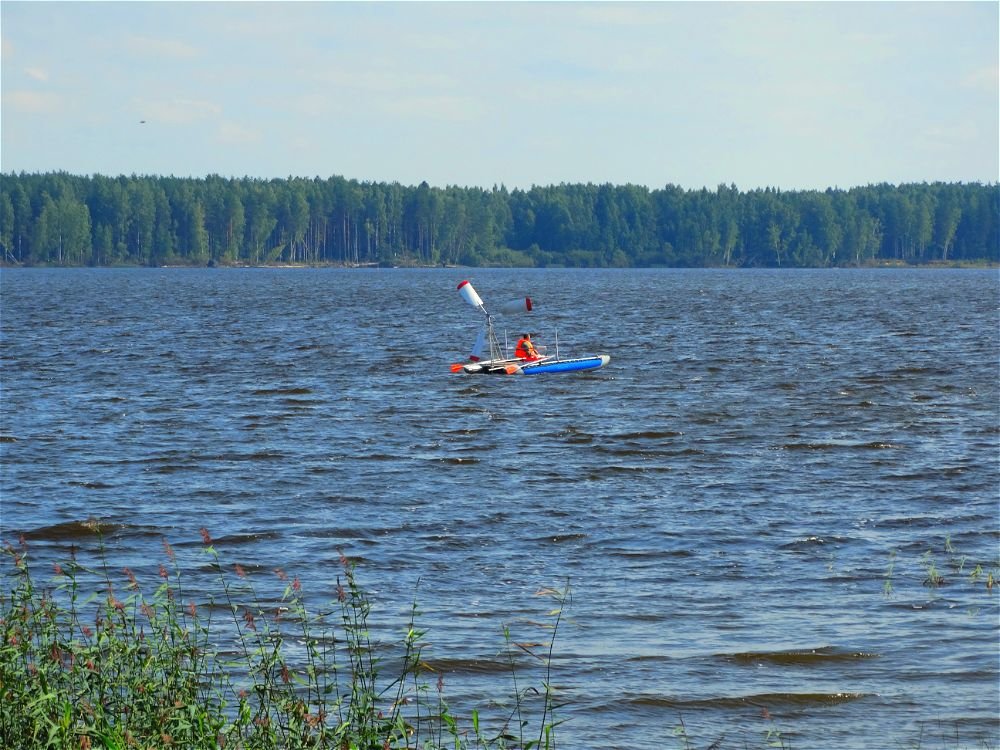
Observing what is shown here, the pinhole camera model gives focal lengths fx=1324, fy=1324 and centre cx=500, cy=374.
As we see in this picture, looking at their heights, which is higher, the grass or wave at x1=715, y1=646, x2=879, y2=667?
the grass

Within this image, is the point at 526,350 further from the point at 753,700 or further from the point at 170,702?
the point at 170,702

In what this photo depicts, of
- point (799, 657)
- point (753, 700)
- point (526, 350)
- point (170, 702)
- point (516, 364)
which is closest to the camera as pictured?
point (170, 702)

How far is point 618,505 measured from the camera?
2031 centimetres

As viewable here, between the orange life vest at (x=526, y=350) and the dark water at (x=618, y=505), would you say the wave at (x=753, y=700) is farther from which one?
the orange life vest at (x=526, y=350)

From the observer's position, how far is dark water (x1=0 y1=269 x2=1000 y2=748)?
39.6ft

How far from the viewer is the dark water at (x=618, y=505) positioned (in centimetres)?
1208

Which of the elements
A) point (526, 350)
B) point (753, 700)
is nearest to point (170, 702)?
point (753, 700)

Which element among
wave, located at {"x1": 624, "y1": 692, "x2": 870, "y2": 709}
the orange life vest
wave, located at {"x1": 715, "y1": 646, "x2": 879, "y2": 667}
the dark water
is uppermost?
the orange life vest

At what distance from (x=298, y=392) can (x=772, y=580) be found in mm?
22799

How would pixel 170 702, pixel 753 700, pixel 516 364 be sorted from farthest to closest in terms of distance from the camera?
pixel 516 364 → pixel 753 700 → pixel 170 702

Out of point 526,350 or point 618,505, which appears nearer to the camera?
point 618,505

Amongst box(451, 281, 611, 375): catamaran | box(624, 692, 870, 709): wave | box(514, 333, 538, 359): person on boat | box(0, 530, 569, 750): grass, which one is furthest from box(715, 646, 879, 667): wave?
box(514, 333, 538, 359): person on boat

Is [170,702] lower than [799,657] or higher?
higher

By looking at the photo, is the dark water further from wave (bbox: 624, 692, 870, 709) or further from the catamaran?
the catamaran
